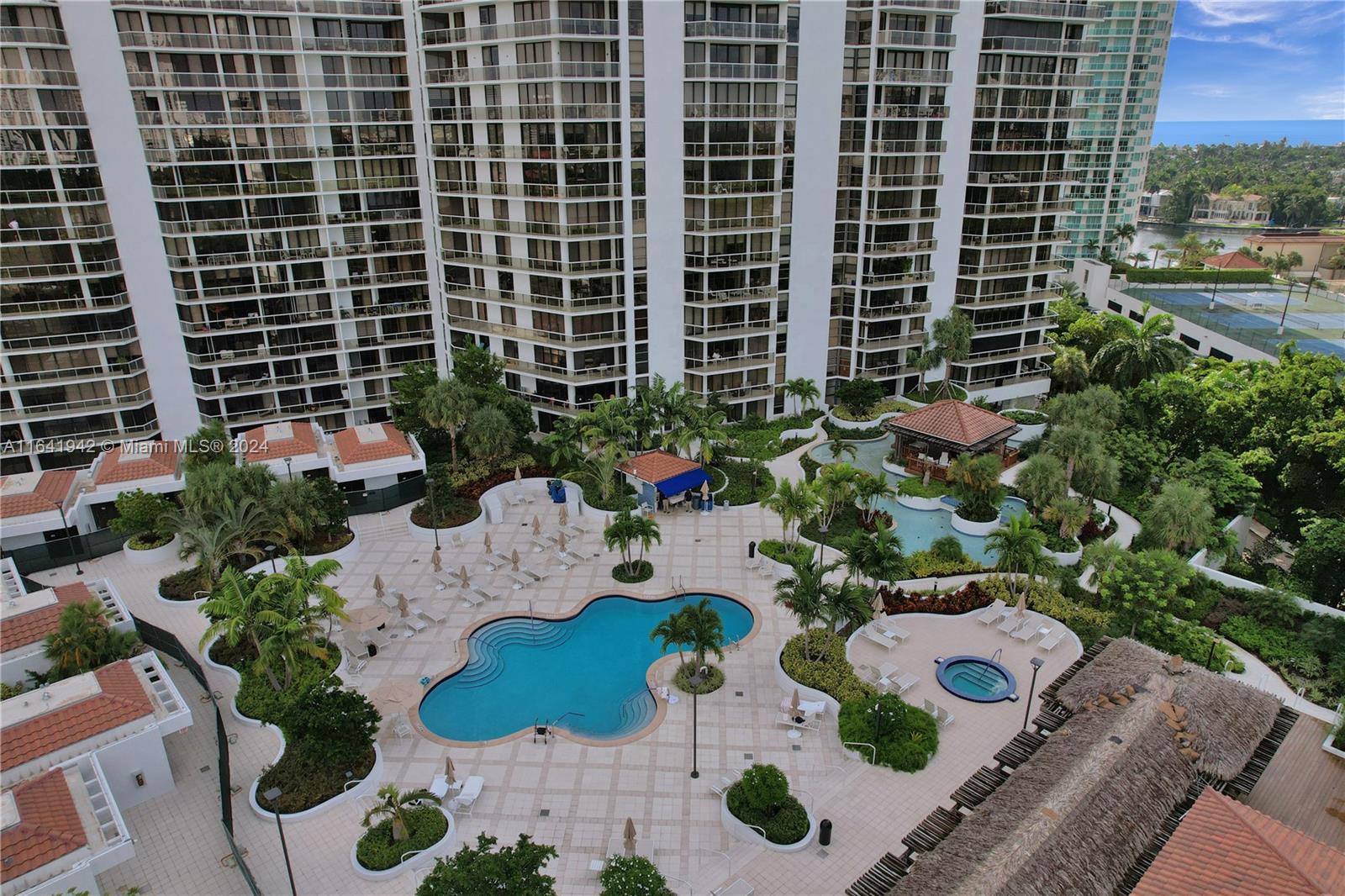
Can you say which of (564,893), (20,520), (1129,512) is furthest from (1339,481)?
(20,520)

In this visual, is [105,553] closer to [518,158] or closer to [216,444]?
[216,444]

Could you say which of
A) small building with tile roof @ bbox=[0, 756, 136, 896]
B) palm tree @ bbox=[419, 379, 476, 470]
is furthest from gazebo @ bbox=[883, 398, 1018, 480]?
small building with tile roof @ bbox=[0, 756, 136, 896]

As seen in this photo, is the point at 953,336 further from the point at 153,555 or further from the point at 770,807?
the point at 153,555

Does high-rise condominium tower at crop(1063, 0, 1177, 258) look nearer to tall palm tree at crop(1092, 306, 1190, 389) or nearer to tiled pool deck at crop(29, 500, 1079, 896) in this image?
tall palm tree at crop(1092, 306, 1190, 389)

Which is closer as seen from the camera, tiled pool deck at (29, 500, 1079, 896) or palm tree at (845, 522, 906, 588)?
tiled pool deck at (29, 500, 1079, 896)

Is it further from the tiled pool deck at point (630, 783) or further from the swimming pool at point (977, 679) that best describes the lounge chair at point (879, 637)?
the swimming pool at point (977, 679)

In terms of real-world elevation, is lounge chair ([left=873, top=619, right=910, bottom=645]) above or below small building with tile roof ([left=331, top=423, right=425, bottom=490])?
below
